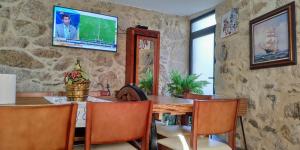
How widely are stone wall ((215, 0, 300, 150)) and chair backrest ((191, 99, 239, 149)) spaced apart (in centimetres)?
111

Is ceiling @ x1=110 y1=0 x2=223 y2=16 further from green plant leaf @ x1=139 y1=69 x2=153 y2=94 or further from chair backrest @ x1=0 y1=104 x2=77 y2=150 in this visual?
chair backrest @ x1=0 y1=104 x2=77 y2=150

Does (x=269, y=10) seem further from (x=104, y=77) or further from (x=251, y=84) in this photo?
(x=104, y=77)

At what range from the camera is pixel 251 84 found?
9.80 ft

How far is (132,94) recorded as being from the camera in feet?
5.77

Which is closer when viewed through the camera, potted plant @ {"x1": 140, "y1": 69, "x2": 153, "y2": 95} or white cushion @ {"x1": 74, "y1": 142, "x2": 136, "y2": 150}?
white cushion @ {"x1": 74, "y1": 142, "x2": 136, "y2": 150}

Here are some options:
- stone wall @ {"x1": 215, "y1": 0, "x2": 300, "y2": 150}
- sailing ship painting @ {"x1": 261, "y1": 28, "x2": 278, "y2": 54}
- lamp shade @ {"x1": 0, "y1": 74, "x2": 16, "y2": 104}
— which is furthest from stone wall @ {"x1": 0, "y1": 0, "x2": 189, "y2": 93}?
sailing ship painting @ {"x1": 261, "y1": 28, "x2": 278, "y2": 54}

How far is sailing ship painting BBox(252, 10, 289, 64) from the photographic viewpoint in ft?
8.07

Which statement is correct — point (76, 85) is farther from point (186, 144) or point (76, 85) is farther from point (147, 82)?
point (147, 82)

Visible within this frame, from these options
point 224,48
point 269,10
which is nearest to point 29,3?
point 224,48

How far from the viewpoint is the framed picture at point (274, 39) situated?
2.36 metres

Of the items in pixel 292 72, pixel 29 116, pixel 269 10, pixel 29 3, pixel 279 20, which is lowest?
pixel 29 116

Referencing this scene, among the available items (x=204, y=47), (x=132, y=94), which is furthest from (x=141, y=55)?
(x=132, y=94)

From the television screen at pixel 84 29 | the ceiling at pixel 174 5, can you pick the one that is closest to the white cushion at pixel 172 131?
the television screen at pixel 84 29

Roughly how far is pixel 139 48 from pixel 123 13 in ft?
2.51
